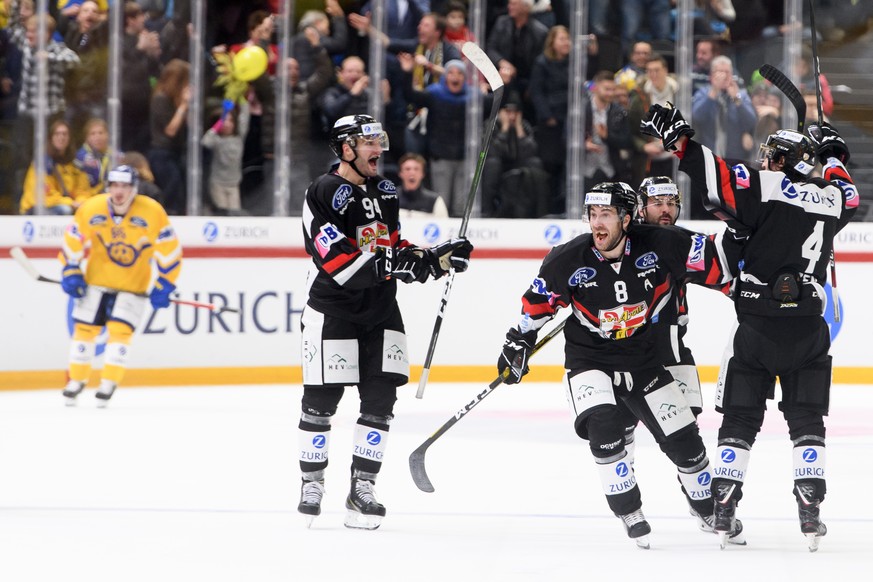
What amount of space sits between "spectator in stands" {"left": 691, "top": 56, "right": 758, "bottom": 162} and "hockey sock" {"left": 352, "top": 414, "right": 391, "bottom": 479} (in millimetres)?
5426

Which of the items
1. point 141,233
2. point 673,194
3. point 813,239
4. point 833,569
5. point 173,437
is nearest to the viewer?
→ point 833,569

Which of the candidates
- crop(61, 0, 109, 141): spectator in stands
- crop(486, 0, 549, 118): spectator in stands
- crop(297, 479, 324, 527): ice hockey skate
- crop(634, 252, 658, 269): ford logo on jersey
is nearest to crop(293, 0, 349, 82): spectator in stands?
crop(486, 0, 549, 118): spectator in stands

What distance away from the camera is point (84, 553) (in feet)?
13.3

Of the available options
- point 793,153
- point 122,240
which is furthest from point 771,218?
point 122,240

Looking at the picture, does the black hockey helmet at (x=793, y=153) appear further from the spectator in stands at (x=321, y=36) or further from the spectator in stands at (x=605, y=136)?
the spectator in stands at (x=321, y=36)

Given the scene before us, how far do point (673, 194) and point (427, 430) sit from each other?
2.41m

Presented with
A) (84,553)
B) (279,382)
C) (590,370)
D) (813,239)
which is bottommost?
(279,382)

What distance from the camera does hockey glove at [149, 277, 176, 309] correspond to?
812 centimetres

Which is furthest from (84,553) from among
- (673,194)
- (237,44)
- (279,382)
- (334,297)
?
(237,44)

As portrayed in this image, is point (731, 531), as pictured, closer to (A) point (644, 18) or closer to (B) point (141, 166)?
(B) point (141, 166)

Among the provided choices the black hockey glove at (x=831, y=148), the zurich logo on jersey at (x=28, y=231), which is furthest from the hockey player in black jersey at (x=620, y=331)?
the zurich logo on jersey at (x=28, y=231)

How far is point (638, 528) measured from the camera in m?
4.13

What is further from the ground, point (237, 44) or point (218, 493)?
point (237, 44)

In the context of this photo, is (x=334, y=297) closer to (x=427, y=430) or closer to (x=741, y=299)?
(x=741, y=299)
